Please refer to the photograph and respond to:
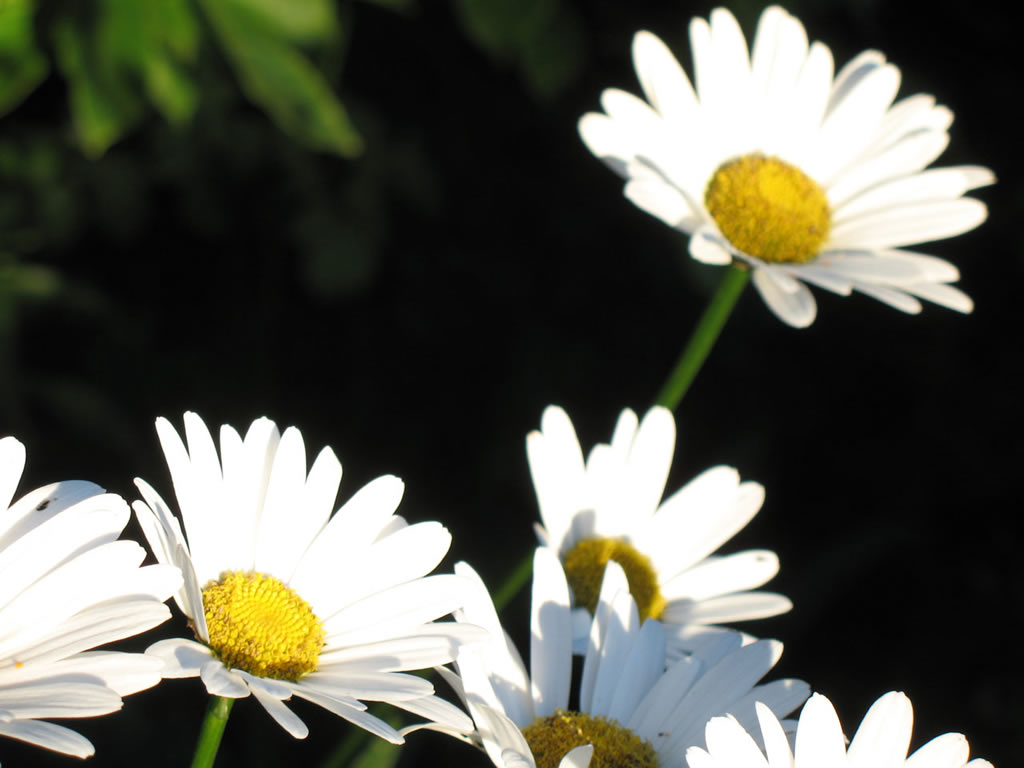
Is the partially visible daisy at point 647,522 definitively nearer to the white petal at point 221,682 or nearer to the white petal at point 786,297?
the white petal at point 786,297

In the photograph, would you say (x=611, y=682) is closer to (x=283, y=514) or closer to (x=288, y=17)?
(x=283, y=514)

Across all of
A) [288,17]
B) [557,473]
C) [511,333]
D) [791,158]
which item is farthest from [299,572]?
[511,333]

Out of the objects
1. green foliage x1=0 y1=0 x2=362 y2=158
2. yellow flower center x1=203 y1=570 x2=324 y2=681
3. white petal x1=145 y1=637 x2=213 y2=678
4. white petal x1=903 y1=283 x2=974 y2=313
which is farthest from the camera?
green foliage x1=0 y1=0 x2=362 y2=158

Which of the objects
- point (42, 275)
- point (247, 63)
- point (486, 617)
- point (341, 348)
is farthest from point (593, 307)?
point (486, 617)

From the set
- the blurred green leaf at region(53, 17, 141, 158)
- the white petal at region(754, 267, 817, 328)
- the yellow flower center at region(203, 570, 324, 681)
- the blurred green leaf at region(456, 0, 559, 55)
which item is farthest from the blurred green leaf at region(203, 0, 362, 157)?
the yellow flower center at region(203, 570, 324, 681)

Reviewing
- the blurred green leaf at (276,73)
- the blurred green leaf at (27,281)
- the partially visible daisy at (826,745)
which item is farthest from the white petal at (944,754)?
the blurred green leaf at (27,281)

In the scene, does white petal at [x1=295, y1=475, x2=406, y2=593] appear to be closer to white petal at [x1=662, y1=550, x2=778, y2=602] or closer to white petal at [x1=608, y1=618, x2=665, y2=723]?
white petal at [x1=608, y1=618, x2=665, y2=723]
